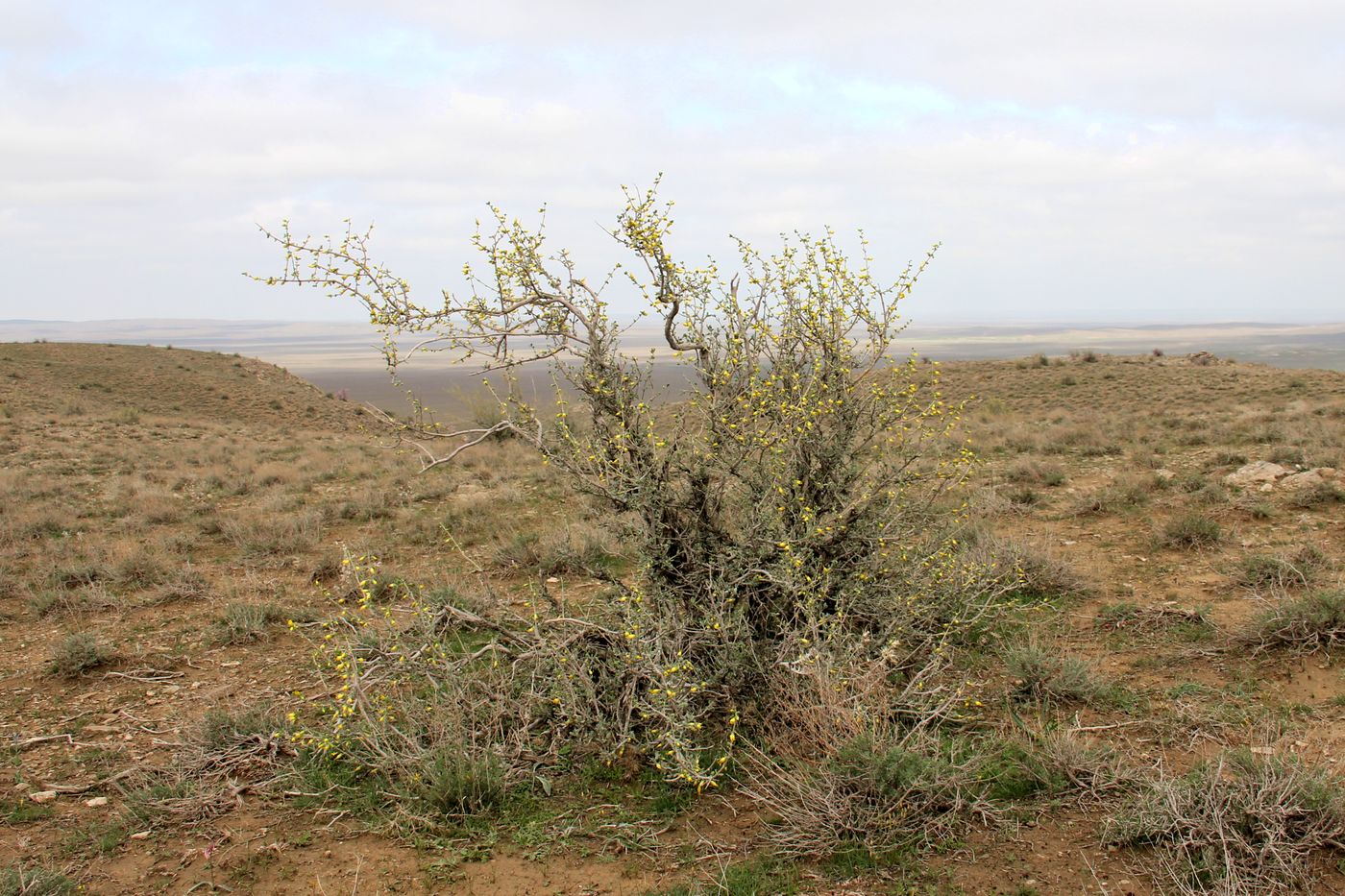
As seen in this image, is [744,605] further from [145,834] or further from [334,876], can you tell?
[145,834]

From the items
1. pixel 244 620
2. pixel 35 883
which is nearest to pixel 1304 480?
pixel 244 620

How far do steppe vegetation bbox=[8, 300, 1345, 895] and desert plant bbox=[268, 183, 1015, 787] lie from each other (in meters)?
0.07

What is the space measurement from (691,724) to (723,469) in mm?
1507

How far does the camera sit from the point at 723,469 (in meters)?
4.68

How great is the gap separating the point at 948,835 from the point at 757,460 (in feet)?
6.99

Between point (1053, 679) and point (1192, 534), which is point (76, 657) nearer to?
point (1053, 679)

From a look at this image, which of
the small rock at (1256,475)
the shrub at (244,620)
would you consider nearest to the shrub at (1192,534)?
the small rock at (1256,475)

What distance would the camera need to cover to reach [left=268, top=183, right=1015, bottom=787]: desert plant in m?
4.38

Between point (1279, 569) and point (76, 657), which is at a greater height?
point (1279, 569)

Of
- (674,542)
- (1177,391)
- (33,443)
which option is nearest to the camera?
(674,542)

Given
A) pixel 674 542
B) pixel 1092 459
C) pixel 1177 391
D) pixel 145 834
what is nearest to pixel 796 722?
pixel 674 542

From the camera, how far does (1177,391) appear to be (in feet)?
68.8

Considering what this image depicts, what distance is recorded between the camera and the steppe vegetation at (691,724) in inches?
132

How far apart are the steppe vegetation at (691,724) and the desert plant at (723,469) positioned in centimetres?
7
